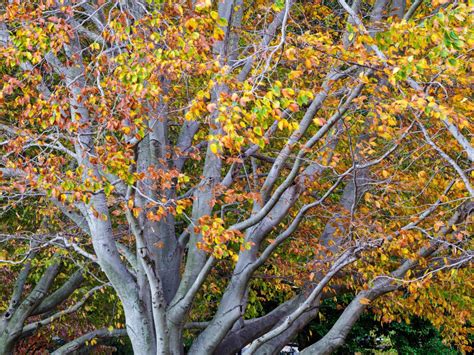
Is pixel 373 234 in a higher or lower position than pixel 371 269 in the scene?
higher

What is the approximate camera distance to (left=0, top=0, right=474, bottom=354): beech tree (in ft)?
23.1

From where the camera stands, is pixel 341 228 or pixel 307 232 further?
pixel 307 232

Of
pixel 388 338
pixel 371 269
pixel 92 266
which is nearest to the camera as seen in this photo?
pixel 371 269

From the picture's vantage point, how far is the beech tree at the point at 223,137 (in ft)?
23.1

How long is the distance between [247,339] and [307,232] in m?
2.74

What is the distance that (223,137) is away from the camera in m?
6.49

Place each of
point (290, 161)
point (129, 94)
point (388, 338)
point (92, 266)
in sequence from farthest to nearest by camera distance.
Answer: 1. point (388, 338)
2. point (92, 266)
3. point (290, 161)
4. point (129, 94)

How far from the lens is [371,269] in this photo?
33.5ft

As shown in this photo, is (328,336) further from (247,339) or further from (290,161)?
(290,161)

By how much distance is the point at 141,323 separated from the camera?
8.66 m

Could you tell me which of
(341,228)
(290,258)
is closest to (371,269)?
(341,228)

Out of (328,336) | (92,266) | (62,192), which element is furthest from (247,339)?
(92,266)

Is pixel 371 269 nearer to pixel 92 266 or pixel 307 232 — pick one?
pixel 307 232

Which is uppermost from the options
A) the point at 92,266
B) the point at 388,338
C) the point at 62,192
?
the point at 62,192
